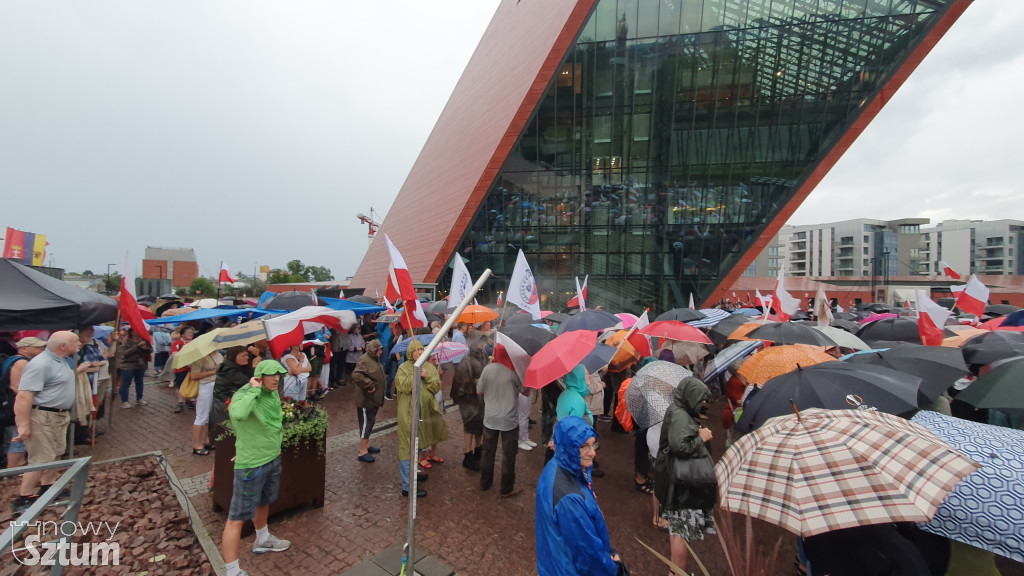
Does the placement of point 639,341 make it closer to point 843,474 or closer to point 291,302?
point 843,474

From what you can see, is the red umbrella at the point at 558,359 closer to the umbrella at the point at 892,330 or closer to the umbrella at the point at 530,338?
the umbrella at the point at 530,338

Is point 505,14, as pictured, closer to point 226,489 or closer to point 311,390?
point 311,390

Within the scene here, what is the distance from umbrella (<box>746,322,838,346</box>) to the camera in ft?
19.0

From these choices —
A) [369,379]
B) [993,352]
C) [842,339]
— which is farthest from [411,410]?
[993,352]

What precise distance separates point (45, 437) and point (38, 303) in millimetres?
1780

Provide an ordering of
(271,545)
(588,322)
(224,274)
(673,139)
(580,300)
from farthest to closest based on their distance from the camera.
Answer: (673,139) → (224,274) → (580,300) → (588,322) → (271,545)

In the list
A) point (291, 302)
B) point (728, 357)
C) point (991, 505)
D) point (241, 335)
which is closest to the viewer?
point (991, 505)

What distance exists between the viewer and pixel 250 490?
12.9ft

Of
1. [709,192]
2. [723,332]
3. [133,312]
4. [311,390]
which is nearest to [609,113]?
Result: [709,192]

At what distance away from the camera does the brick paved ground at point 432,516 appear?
13.8 ft

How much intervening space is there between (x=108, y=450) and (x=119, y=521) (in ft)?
10.0

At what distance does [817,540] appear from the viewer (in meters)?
2.72

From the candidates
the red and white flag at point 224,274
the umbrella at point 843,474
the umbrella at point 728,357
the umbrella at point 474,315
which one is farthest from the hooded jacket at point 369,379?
the red and white flag at point 224,274

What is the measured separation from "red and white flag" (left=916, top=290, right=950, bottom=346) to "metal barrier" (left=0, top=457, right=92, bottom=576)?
9659 mm
